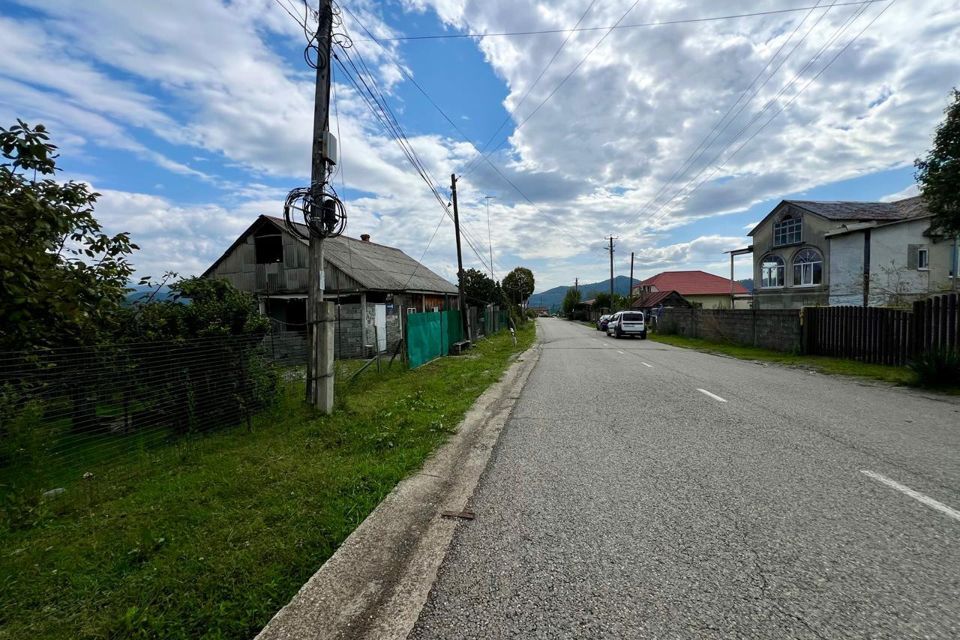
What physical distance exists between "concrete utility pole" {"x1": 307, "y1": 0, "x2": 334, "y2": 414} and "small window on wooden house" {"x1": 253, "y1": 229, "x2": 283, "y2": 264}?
18.1 meters

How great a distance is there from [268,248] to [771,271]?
36.1 metres

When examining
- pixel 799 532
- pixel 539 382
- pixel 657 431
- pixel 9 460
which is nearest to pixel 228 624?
pixel 9 460

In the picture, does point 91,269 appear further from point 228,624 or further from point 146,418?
point 228,624

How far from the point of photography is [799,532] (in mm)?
3332

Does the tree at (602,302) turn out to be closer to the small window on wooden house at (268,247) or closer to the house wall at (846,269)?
the house wall at (846,269)

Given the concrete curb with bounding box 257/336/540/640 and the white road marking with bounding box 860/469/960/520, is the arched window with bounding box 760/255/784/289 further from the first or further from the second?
the concrete curb with bounding box 257/336/540/640

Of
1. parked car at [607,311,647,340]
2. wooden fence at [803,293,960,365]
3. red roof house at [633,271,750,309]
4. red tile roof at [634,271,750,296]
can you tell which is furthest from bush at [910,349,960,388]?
red tile roof at [634,271,750,296]

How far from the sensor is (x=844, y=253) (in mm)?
29812

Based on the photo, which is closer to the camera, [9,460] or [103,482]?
[9,460]

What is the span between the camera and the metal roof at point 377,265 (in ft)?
72.5

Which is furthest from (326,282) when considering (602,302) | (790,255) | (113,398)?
(602,302)

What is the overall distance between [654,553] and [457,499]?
5.75ft

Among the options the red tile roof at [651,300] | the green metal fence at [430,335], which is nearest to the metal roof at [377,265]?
the green metal fence at [430,335]

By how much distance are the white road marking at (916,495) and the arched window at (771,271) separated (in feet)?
122
